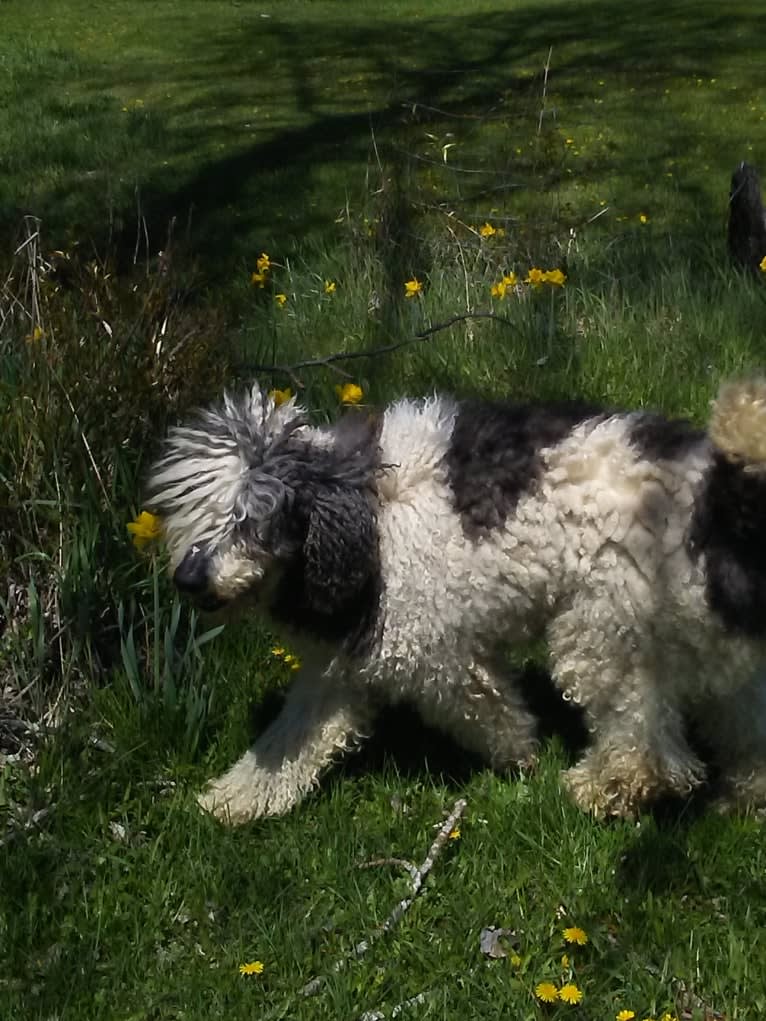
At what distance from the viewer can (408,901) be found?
10.0 feet

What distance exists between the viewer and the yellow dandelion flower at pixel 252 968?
9.29 feet

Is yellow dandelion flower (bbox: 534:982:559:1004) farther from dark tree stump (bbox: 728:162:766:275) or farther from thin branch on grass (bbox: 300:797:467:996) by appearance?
dark tree stump (bbox: 728:162:766:275)

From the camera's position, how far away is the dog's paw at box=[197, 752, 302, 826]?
3369 mm

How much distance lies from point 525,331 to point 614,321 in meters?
0.49

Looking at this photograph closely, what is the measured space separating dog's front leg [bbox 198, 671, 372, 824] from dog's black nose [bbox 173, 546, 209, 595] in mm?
600

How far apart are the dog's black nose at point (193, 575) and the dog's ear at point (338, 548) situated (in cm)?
28

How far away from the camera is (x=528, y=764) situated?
3.49m

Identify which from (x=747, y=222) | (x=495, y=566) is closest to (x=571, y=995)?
(x=495, y=566)

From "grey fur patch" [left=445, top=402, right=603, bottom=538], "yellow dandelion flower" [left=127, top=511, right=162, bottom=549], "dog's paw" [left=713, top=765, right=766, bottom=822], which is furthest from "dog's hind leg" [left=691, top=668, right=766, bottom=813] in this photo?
"yellow dandelion flower" [left=127, top=511, right=162, bottom=549]

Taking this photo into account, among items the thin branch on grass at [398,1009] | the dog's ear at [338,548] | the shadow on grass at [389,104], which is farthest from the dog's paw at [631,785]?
the shadow on grass at [389,104]

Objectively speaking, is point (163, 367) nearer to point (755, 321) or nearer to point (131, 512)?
point (131, 512)

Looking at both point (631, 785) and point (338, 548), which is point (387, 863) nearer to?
point (631, 785)

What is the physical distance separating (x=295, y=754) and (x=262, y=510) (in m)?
0.84

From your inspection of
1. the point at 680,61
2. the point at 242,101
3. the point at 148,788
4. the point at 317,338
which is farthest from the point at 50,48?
the point at 148,788
